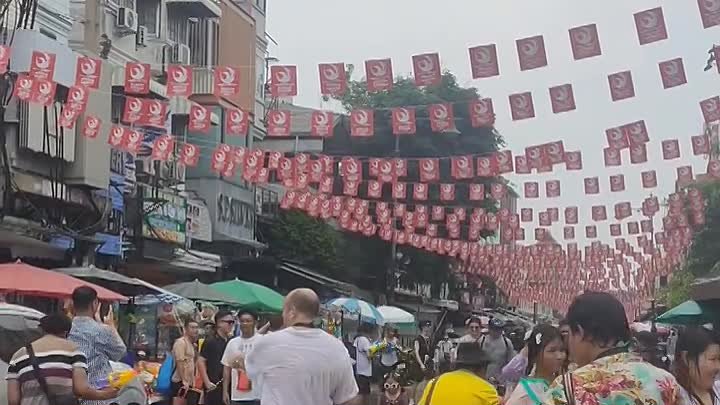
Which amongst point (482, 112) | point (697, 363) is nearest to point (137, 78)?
point (482, 112)

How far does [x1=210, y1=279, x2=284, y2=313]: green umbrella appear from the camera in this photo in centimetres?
2039

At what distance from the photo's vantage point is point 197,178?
3241cm

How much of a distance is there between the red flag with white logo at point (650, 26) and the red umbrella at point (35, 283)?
22.8 ft

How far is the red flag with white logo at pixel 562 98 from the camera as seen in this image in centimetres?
1878

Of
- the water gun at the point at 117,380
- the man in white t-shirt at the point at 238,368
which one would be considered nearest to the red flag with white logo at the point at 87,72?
the man in white t-shirt at the point at 238,368

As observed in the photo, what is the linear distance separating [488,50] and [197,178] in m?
16.7

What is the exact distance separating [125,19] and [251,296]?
9.01 metres

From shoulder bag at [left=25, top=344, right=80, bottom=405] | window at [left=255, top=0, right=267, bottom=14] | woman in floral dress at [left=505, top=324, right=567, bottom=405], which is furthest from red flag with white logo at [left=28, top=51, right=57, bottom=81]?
window at [left=255, top=0, right=267, bottom=14]

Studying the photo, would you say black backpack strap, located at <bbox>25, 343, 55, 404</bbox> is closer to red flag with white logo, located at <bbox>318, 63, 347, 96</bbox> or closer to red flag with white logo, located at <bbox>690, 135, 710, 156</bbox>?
red flag with white logo, located at <bbox>318, 63, 347, 96</bbox>

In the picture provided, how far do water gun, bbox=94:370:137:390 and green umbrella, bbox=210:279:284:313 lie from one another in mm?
9808

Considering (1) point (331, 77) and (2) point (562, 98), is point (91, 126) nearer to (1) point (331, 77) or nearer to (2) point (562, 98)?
(1) point (331, 77)

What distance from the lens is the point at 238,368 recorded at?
12055 millimetres

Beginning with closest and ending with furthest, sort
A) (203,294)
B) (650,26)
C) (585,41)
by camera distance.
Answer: (650,26)
(585,41)
(203,294)

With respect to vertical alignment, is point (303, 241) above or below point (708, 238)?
above
